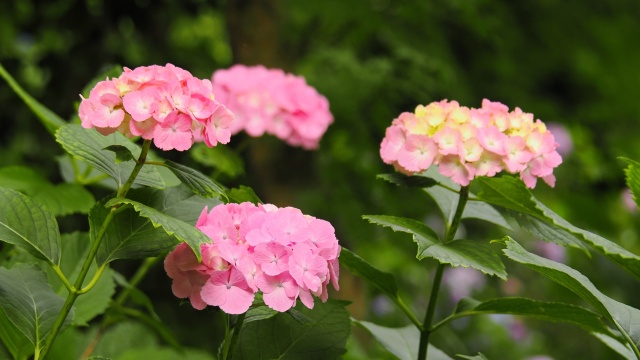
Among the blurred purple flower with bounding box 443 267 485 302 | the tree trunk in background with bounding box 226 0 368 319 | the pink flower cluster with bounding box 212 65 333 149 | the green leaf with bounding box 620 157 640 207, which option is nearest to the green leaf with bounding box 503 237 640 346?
the green leaf with bounding box 620 157 640 207

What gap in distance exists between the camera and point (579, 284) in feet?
2.57

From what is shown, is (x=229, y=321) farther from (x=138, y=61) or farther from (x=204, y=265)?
(x=138, y=61)

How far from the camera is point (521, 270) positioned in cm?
505

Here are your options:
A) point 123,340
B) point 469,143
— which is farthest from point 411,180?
point 123,340

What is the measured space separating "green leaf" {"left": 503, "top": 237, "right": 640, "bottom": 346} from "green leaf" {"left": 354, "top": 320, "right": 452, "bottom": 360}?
236 millimetres

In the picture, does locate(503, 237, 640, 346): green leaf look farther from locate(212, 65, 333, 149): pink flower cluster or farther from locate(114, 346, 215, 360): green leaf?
locate(212, 65, 333, 149): pink flower cluster

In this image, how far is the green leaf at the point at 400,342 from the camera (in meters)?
1.02

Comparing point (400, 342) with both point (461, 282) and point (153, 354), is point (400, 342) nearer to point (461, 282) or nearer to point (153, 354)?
point (153, 354)

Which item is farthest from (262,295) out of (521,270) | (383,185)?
(521,270)

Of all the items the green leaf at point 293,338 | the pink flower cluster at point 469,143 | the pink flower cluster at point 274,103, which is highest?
the pink flower cluster at point 274,103

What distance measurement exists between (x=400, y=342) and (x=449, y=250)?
0.24m

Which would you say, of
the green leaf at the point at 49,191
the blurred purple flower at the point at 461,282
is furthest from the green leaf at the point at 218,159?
the blurred purple flower at the point at 461,282

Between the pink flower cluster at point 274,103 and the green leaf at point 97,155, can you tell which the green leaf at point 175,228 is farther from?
the pink flower cluster at point 274,103

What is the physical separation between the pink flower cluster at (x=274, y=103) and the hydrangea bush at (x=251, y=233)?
2.15 feet
